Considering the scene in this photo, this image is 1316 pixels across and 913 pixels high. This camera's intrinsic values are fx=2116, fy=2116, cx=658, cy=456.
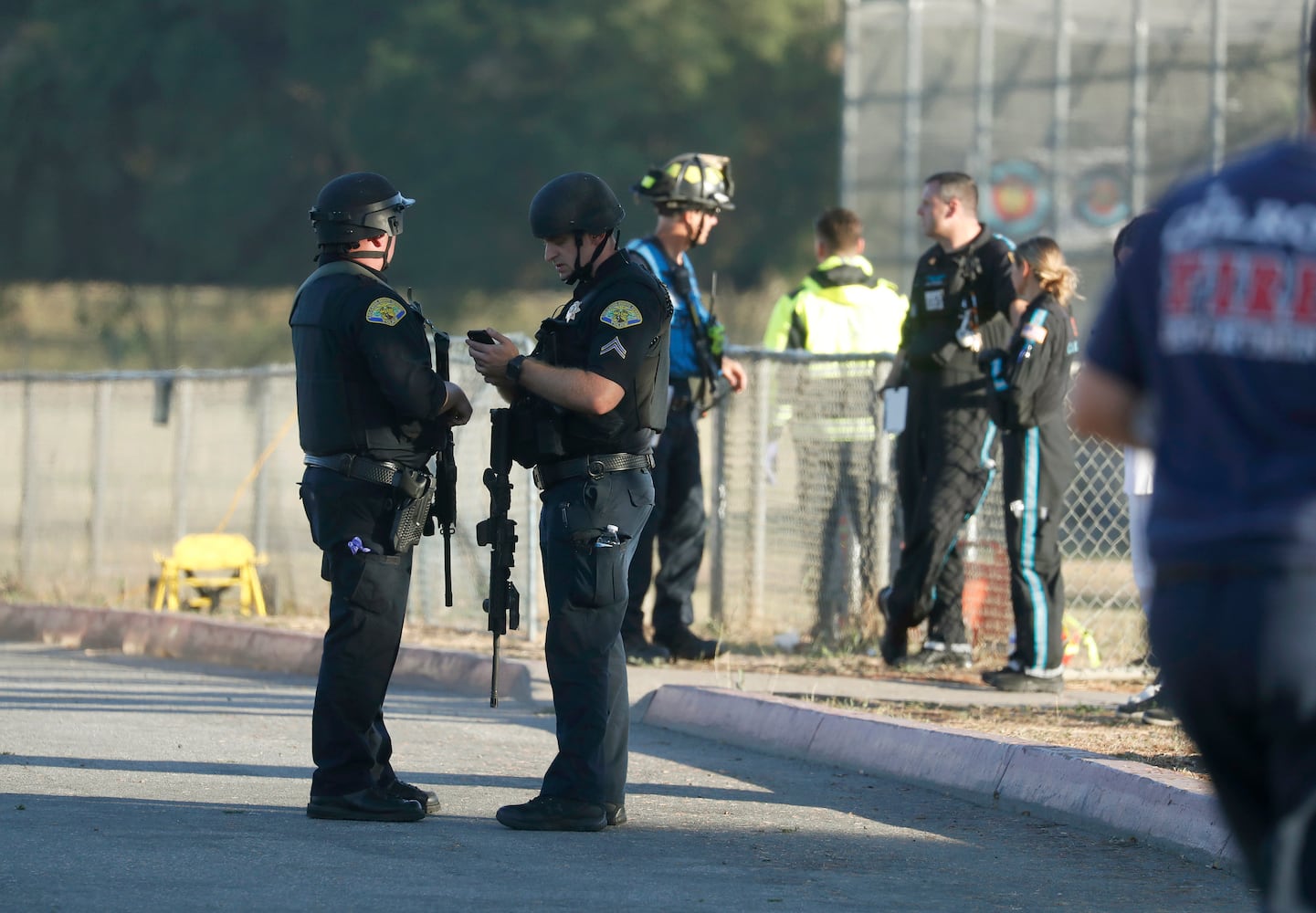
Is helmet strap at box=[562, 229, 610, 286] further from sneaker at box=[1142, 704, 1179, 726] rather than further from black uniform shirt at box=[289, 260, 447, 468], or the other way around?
sneaker at box=[1142, 704, 1179, 726]

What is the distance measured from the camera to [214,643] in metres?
11.1

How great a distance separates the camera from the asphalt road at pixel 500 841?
5.18 metres

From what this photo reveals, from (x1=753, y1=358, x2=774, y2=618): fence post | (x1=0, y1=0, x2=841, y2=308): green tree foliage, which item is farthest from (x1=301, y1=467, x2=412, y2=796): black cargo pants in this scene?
(x1=0, y1=0, x2=841, y2=308): green tree foliage

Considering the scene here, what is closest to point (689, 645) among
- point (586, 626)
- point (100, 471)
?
point (586, 626)

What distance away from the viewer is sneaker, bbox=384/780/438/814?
624cm

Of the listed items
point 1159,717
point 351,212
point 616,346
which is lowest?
point 1159,717

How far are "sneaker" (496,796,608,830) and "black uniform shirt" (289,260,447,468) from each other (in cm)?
107

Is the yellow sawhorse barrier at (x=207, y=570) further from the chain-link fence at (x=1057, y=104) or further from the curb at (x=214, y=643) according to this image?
the chain-link fence at (x=1057, y=104)

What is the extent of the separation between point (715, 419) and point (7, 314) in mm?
33406

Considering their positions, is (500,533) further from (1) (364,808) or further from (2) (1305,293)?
(2) (1305,293)

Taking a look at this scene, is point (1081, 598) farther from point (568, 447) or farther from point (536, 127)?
point (536, 127)

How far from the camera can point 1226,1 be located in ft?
71.7

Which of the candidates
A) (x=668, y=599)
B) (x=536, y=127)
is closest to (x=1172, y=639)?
(x=668, y=599)

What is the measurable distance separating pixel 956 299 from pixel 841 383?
1994 millimetres
